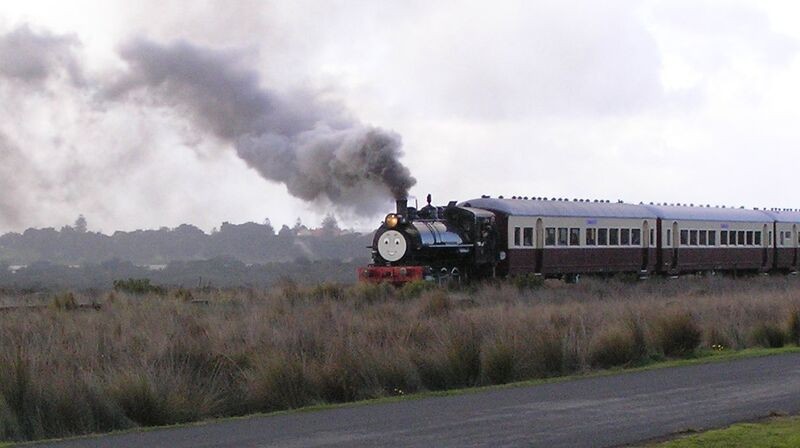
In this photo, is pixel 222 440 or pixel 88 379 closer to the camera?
pixel 222 440

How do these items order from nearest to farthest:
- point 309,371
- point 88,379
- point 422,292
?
point 88,379, point 309,371, point 422,292

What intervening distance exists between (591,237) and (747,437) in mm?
32373

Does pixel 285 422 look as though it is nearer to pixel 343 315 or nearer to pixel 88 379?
pixel 88 379

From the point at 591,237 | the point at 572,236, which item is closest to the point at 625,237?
the point at 591,237

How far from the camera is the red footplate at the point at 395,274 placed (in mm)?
35719

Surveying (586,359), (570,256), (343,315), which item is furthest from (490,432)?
(570,256)

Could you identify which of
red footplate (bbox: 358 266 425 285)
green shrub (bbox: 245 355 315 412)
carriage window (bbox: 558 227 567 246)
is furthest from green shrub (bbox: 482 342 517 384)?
carriage window (bbox: 558 227 567 246)

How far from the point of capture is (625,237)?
1795 inches

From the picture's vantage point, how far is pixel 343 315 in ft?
78.4

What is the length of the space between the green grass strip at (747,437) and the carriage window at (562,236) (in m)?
29.4

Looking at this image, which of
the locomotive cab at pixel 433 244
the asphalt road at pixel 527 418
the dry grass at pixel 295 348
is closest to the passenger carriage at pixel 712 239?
the locomotive cab at pixel 433 244

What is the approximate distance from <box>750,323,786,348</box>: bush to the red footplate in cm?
1370

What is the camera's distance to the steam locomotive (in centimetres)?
3725

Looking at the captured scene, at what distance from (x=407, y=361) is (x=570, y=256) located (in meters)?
25.9
